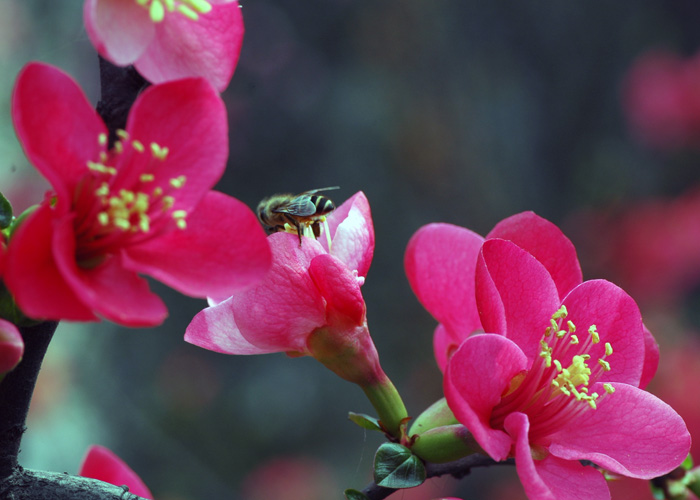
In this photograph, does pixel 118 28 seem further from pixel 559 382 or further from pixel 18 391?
pixel 559 382

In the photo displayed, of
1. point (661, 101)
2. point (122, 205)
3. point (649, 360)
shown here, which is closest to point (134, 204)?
point (122, 205)

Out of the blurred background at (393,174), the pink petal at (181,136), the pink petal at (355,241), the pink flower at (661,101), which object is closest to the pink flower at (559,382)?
the pink petal at (355,241)

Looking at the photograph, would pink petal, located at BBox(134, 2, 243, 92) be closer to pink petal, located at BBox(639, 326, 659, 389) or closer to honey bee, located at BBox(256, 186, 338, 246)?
honey bee, located at BBox(256, 186, 338, 246)

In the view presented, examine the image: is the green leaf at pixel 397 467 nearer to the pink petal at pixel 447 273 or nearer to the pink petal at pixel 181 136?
the pink petal at pixel 447 273

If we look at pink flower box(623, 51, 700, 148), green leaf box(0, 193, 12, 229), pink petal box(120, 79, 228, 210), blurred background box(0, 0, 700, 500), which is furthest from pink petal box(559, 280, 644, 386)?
pink flower box(623, 51, 700, 148)

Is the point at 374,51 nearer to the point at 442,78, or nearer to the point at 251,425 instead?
the point at 442,78

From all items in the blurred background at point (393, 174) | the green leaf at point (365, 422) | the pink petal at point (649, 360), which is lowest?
the blurred background at point (393, 174)

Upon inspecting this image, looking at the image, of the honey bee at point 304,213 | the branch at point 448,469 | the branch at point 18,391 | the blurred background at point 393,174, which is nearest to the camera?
the branch at point 18,391
